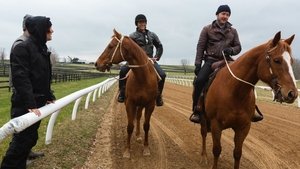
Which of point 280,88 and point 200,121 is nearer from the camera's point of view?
point 280,88

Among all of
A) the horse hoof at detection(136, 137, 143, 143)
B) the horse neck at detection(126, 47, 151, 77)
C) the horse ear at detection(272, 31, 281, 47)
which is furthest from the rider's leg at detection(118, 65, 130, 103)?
the horse ear at detection(272, 31, 281, 47)

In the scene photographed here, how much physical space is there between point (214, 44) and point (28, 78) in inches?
160

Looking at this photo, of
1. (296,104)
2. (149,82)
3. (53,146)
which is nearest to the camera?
(53,146)

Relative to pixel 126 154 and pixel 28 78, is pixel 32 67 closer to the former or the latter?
pixel 28 78

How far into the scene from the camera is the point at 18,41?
541 centimetres

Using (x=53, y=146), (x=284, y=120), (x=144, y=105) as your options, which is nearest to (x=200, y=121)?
(x=144, y=105)

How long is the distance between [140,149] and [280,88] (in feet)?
14.3

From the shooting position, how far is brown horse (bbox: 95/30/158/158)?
831cm

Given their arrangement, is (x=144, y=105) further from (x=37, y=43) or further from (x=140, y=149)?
(x=37, y=43)

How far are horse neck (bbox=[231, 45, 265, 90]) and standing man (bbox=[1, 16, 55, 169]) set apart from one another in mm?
2943

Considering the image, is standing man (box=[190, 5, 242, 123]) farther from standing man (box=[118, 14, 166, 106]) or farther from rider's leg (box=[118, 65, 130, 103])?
rider's leg (box=[118, 65, 130, 103])

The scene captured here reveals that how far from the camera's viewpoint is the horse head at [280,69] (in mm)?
5371

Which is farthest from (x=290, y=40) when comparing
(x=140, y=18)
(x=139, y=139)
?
(x=139, y=139)

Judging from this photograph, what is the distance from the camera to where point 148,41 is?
9.84m
